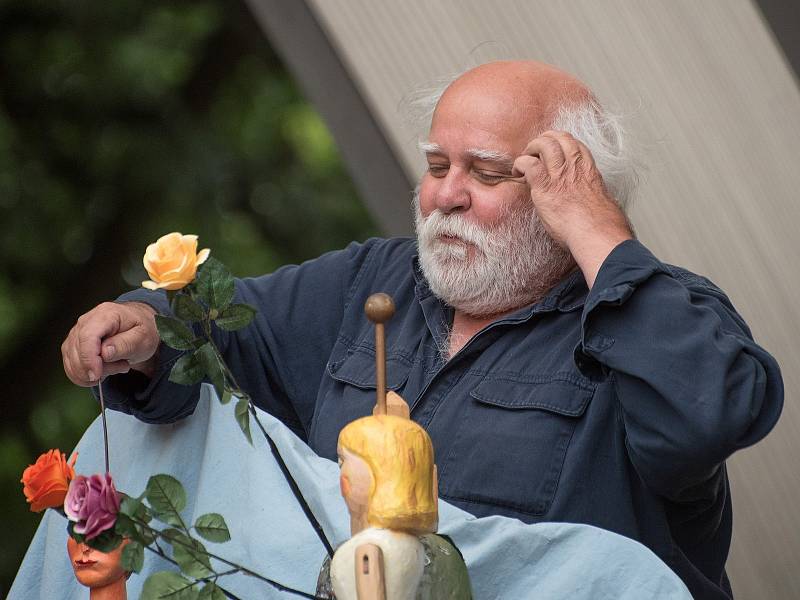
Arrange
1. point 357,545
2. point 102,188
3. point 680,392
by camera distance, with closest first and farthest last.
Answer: point 357,545 < point 680,392 < point 102,188

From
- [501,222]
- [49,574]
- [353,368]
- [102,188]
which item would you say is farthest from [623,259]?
[102,188]

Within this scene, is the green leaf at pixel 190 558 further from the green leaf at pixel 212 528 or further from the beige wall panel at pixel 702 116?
the beige wall panel at pixel 702 116

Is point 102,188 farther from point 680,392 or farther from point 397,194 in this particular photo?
point 680,392

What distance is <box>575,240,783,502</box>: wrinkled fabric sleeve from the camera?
1.55m

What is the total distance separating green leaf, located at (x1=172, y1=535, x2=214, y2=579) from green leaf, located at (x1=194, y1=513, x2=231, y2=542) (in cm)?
2

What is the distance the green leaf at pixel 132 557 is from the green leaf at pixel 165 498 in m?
0.04

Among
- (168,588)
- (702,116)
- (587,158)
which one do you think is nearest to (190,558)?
(168,588)

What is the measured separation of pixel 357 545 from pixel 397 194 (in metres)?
1.75

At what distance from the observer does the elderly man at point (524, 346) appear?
160 cm

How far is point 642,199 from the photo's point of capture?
102 inches

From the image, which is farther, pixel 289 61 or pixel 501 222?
pixel 289 61

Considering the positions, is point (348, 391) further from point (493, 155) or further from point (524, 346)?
point (493, 155)

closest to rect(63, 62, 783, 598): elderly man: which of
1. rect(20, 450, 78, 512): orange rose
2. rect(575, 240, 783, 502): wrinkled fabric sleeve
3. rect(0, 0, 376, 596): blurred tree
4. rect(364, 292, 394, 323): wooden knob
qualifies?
rect(575, 240, 783, 502): wrinkled fabric sleeve

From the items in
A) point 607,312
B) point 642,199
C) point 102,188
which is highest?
point 102,188
